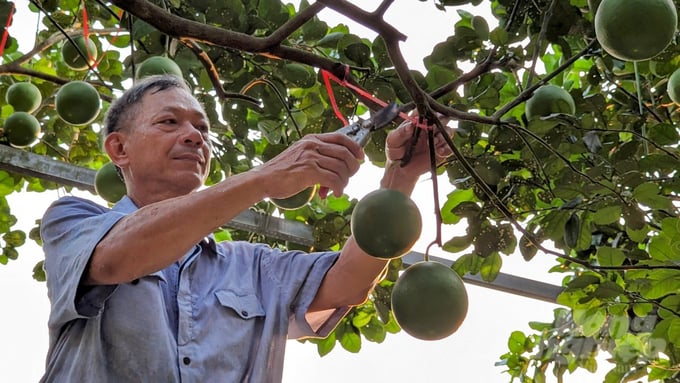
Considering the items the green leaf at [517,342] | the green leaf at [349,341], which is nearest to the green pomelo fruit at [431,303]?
the green leaf at [349,341]

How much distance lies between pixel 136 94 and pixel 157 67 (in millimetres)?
231

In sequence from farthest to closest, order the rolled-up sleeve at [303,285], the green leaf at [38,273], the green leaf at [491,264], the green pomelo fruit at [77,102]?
the green leaf at [38,273] → the green pomelo fruit at [77,102] → the green leaf at [491,264] → the rolled-up sleeve at [303,285]

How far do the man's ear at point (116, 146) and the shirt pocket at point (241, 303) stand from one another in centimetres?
48

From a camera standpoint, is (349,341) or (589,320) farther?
(349,341)

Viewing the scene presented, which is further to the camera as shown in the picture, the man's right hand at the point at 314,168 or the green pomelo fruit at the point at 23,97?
the green pomelo fruit at the point at 23,97

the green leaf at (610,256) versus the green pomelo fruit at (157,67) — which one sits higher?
the green pomelo fruit at (157,67)

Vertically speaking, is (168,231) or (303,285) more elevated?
(303,285)

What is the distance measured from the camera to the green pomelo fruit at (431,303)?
1484mm

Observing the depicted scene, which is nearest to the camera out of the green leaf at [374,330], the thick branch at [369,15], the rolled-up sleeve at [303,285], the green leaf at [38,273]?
the thick branch at [369,15]

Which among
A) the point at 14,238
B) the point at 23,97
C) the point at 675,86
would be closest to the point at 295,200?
the point at 675,86

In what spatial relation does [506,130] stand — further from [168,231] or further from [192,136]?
[168,231]

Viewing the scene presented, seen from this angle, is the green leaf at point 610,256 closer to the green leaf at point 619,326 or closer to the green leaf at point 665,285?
the green leaf at point 665,285

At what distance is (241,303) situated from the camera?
1.71 meters

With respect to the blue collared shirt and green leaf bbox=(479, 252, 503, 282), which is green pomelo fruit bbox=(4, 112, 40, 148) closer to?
the blue collared shirt
